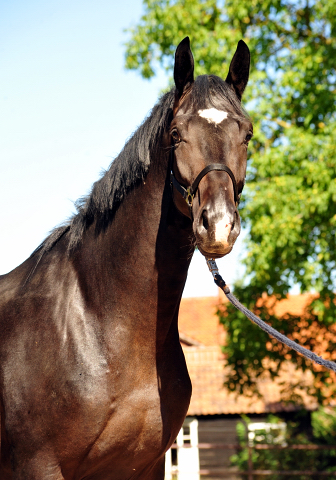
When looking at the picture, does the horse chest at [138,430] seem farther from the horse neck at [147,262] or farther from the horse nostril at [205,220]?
the horse nostril at [205,220]

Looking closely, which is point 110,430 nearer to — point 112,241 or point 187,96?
point 112,241

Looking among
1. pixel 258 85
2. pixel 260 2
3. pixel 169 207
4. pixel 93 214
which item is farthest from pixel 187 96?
pixel 260 2

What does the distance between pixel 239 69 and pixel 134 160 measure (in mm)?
838

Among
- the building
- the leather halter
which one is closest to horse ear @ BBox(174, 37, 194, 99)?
the leather halter

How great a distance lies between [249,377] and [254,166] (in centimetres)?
481

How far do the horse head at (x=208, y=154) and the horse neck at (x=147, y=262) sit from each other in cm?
17

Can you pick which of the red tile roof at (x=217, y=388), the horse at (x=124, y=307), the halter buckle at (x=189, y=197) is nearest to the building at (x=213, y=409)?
the red tile roof at (x=217, y=388)

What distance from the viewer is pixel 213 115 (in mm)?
2623

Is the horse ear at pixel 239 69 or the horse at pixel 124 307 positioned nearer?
the horse at pixel 124 307

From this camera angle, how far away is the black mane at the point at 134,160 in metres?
2.78

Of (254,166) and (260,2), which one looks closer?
(254,166)

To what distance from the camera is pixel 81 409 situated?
2633mm

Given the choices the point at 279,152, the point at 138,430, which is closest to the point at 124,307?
the point at 138,430

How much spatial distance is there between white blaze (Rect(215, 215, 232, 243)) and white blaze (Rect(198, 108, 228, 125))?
0.59m
